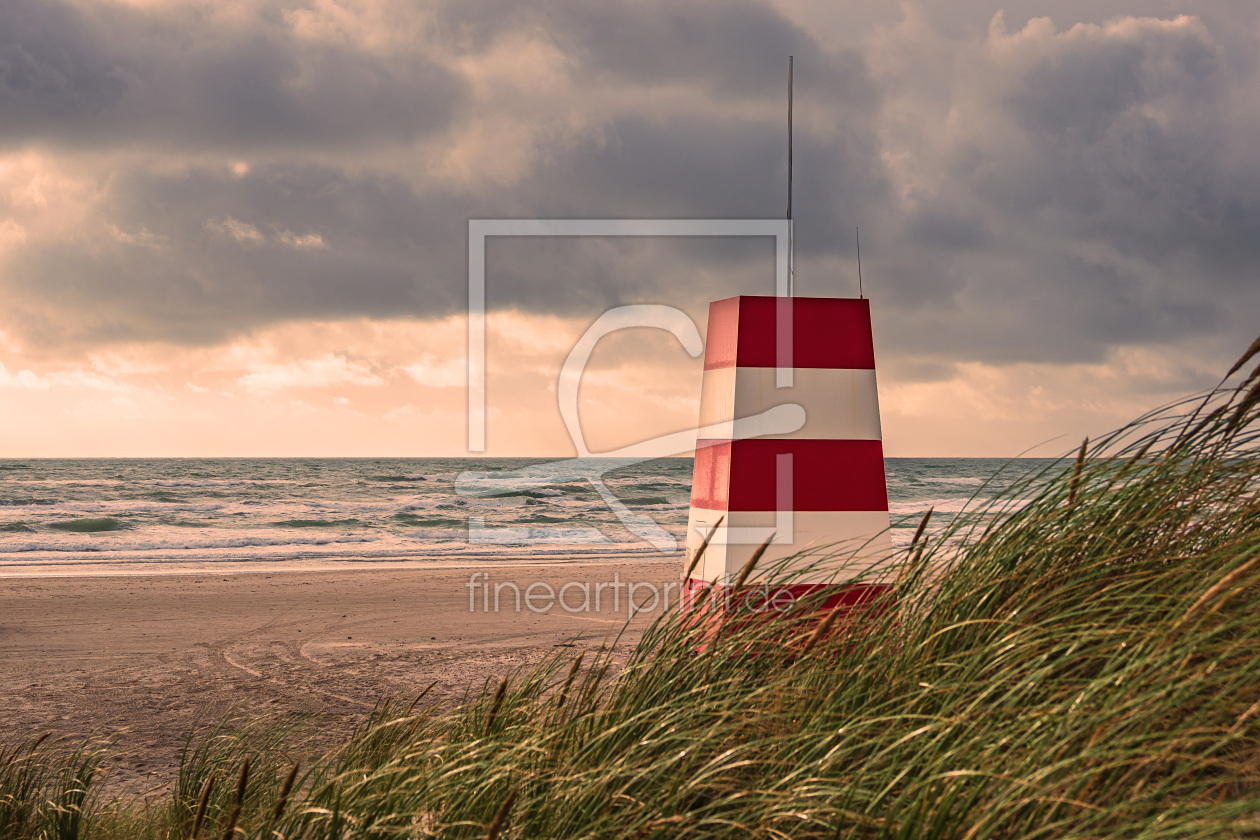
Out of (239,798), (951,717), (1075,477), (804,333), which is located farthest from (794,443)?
(239,798)

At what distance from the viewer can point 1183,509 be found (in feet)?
7.95

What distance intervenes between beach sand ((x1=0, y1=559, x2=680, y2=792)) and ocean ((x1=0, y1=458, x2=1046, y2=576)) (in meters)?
2.88

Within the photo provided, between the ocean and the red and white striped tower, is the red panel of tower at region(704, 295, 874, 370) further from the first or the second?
the ocean

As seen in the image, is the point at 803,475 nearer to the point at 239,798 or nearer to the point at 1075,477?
the point at 1075,477

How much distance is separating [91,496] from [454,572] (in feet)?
97.2

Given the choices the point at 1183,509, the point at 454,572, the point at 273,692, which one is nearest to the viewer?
the point at 1183,509

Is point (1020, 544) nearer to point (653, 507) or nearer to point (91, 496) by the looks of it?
point (653, 507)

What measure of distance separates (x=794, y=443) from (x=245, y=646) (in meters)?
6.05

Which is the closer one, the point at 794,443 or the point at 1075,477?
the point at 1075,477

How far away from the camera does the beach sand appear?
5.64 m

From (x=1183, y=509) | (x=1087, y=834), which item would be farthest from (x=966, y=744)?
(x=1183, y=509)

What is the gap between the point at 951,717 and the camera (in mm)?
2021

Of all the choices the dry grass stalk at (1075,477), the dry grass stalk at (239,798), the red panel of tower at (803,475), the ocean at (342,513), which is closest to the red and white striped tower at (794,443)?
the red panel of tower at (803,475)

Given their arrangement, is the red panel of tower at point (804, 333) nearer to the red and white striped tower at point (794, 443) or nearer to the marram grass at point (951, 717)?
the red and white striped tower at point (794, 443)
